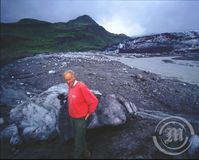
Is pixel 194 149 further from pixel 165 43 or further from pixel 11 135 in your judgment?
pixel 165 43

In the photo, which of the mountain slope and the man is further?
the mountain slope

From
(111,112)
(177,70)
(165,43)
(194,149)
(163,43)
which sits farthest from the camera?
(163,43)

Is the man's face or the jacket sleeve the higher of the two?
the man's face

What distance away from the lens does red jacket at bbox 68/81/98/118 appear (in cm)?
529

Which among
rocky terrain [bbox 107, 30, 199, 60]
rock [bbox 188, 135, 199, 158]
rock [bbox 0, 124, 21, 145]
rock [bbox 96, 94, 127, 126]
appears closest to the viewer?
rock [bbox 188, 135, 199, 158]

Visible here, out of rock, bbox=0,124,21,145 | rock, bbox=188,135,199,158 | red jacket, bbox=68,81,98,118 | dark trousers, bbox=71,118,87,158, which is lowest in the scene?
rock, bbox=0,124,21,145

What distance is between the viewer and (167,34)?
6438 cm

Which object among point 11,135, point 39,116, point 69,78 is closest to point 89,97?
point 69,78

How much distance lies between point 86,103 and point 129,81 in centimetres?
787

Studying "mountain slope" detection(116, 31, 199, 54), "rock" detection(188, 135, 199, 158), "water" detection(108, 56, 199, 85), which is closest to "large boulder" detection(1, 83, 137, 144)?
"rock" detection(188, 135, 199, 158)

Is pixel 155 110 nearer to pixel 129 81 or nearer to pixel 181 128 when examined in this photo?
pixel 181 128

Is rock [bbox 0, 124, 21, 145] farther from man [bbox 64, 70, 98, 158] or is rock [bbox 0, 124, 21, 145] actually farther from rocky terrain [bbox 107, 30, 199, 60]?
→ rocky terrain [bbox 107, 30, 199, 60]

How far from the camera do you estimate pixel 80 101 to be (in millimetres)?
5309

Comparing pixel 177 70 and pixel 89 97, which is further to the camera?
pixel 177 70
